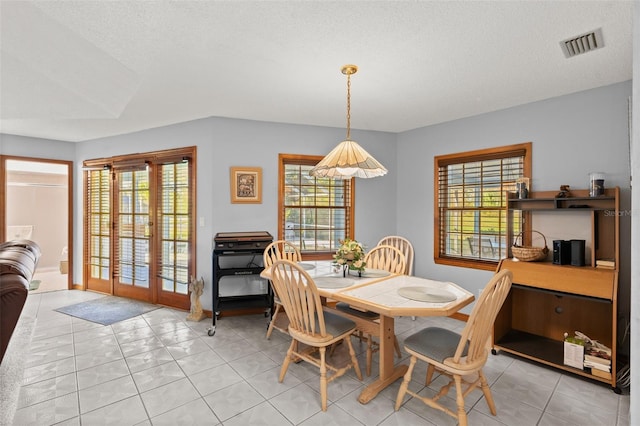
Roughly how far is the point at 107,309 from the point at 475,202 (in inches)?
190

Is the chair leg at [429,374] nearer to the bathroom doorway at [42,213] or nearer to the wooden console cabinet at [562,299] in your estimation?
the wooden console cabinet at [562,299]

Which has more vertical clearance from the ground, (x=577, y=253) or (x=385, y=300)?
(x=577, y=253)

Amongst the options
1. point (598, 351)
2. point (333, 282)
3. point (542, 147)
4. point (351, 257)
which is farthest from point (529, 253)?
point (333, 282)

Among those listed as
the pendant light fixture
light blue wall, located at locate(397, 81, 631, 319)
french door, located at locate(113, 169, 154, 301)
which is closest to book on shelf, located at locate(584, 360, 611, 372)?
light blue wall, located at locate(397, 81, 631, 319)

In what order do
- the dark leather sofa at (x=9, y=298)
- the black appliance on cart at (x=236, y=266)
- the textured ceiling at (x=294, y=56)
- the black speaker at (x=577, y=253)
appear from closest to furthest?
the dark leather sofa at (x=9, y=298)
the textured ceiling at (x=294, y=56)
the black speaker at (x=577, y=253)
the black appliance on cart at (x=236, y=266)

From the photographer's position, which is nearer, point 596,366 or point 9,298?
point 9,298

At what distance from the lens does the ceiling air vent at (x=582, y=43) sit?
209 cm

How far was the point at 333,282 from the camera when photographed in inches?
105

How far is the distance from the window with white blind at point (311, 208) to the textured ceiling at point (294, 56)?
2.59 ft

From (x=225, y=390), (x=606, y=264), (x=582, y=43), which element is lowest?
(x=225, y=390)

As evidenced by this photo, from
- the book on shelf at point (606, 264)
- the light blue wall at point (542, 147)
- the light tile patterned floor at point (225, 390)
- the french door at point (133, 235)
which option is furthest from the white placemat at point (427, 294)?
the french door at point (133, 235)

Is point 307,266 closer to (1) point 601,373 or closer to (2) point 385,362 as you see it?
(2) point 385,362

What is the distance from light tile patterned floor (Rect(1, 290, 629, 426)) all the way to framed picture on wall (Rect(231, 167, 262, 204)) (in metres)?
1.59

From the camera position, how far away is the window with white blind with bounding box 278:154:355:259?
4184mm
